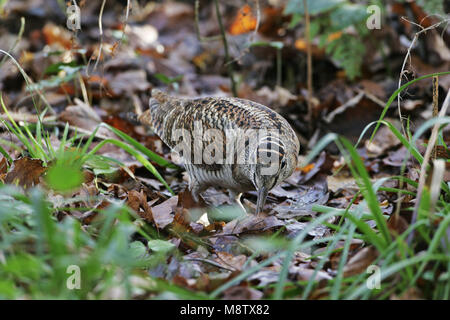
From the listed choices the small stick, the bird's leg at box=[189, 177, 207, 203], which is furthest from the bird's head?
the small stick

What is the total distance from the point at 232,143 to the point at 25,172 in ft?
5.33

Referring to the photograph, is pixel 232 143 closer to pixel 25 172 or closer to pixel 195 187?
pixel 195 187

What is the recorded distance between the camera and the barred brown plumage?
4219mm

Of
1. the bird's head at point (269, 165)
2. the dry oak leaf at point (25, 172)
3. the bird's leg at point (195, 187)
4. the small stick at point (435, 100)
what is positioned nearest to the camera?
the small stick at point (435, 100)

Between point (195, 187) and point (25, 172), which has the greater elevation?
point (25, 172)

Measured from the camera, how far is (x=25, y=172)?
13.0ft

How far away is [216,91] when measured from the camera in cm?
810

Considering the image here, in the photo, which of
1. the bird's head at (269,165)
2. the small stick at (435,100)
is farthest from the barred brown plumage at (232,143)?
the small stick at (435,100)

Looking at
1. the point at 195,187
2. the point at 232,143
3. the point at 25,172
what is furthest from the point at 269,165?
the point at 25,172

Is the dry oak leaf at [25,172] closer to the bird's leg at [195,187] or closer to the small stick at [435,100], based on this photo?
the bird's leg at [195,187]

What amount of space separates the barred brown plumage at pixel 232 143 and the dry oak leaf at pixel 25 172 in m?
1.40

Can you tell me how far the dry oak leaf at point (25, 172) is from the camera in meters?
3.94
